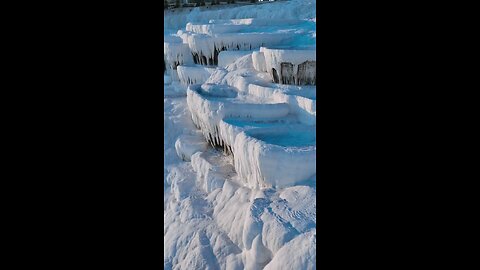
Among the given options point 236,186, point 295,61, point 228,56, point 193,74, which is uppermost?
point 228,56

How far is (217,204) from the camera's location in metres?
4.87

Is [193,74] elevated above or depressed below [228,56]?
below

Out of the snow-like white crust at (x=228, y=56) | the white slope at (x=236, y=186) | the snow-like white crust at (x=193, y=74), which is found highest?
the snow-like white crust at (x=228, y=56)

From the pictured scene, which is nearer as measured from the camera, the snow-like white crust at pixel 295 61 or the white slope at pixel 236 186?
the white slope at pixel 236 186

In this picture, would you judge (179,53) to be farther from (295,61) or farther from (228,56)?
(295,61)

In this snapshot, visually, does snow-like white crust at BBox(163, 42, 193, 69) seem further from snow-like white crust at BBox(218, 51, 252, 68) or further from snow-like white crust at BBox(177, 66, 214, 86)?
snow-like white crust at BBox(218, 51, 252, 68)

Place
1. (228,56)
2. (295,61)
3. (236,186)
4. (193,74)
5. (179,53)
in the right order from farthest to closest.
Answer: (179,53) < (193,74) < (228,56) < (295,61) < (236,186)

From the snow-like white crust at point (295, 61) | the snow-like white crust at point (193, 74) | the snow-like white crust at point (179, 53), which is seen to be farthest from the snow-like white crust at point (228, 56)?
the snow-like white crust at point (295, 61)

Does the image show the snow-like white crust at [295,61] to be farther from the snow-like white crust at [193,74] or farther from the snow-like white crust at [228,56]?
the snow-like white crust at [193,74]

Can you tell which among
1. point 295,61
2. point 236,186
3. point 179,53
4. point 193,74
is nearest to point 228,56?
point 193,74
